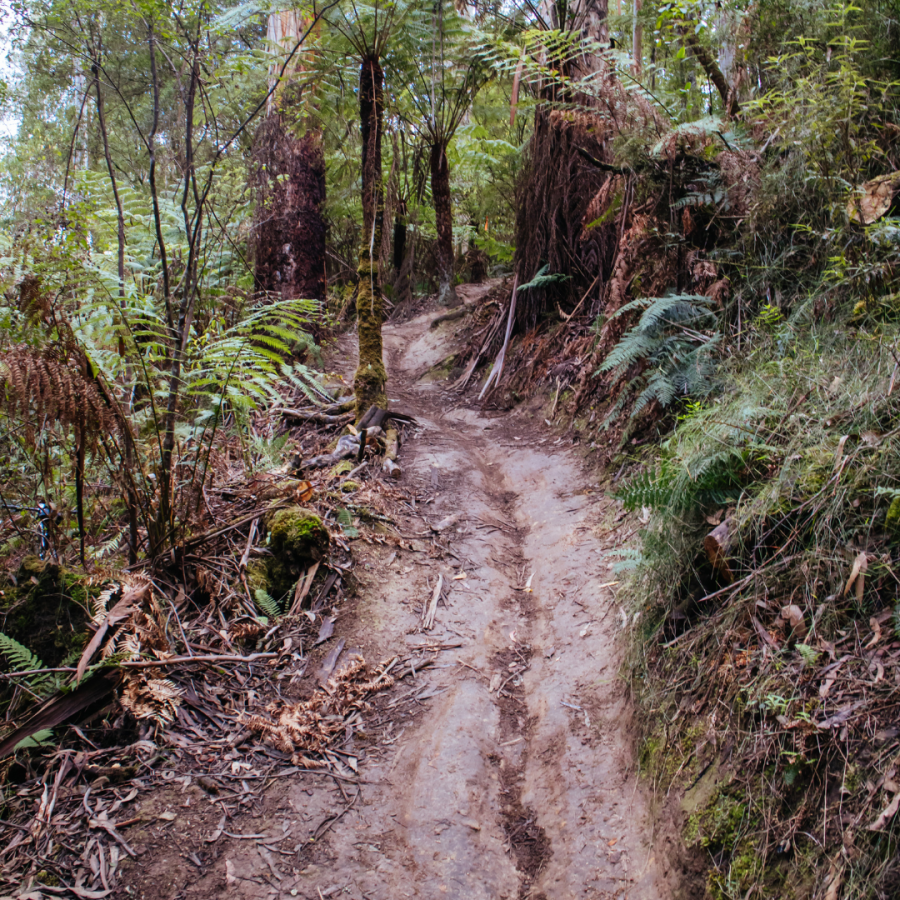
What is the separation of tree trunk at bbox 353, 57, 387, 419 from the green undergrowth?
123 inches

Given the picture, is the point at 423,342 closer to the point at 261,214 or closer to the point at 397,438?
the point at 261,214

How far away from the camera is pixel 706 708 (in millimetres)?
1848

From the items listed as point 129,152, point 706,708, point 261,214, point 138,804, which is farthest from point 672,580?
point 129,152

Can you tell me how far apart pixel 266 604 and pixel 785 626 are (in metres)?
2.18

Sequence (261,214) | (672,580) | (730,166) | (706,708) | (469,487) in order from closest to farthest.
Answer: (706,708) → (672,580) → (730,166) → (469,487) → (261,214)

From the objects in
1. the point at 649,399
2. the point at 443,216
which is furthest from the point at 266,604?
the point at 443,216

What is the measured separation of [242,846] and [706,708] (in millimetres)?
1493

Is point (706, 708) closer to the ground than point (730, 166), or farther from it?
closer to the ground

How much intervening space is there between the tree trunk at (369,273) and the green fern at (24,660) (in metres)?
3.20

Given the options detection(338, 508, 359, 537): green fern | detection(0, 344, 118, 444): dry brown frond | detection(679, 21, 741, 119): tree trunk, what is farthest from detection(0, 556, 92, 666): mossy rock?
detection(679, 21, 741, 119): tree trunk

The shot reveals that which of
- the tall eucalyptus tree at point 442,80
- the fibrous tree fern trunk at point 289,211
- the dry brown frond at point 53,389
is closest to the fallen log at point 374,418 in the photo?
the fibrous tree fern trunk at point 289,211

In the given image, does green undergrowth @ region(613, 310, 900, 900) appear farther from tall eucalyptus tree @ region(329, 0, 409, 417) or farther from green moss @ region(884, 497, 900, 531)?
tall eucalyptus tree @ region(329, 0, 409, 417)

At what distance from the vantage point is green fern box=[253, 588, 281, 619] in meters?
2.88

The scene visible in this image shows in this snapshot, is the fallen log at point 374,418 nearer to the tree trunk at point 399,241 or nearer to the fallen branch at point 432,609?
the fallen branch at point 432,609
